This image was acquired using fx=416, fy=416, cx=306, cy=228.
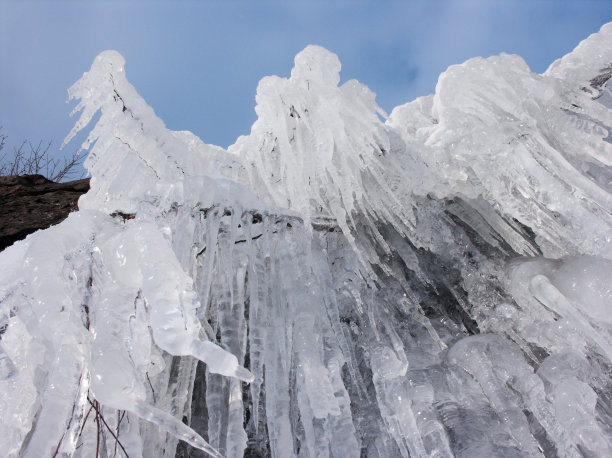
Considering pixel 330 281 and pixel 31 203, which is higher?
pixel 31 203

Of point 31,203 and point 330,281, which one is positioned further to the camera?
point 31,203

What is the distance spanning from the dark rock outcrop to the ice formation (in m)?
1.59

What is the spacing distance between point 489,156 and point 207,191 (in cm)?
178

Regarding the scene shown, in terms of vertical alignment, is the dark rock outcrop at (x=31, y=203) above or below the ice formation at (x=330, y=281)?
above

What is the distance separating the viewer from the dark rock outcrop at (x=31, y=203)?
3.75m

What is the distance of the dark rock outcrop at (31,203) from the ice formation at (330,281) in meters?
1.59

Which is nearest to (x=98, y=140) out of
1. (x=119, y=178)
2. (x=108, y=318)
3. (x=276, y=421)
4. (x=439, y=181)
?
(x=119, y=178)

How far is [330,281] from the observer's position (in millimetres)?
2568

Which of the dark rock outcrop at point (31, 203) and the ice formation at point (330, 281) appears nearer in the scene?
the ice formation at point (330, 281)

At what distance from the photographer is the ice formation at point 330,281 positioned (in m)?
1.65

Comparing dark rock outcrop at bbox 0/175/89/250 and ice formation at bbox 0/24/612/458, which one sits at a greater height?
dark rock outcrop at bbox 0/175/89/250

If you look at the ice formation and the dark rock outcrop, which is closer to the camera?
the ice formation

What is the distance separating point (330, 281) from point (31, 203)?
3.37 metres

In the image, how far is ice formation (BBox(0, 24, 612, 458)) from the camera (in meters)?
1.65
